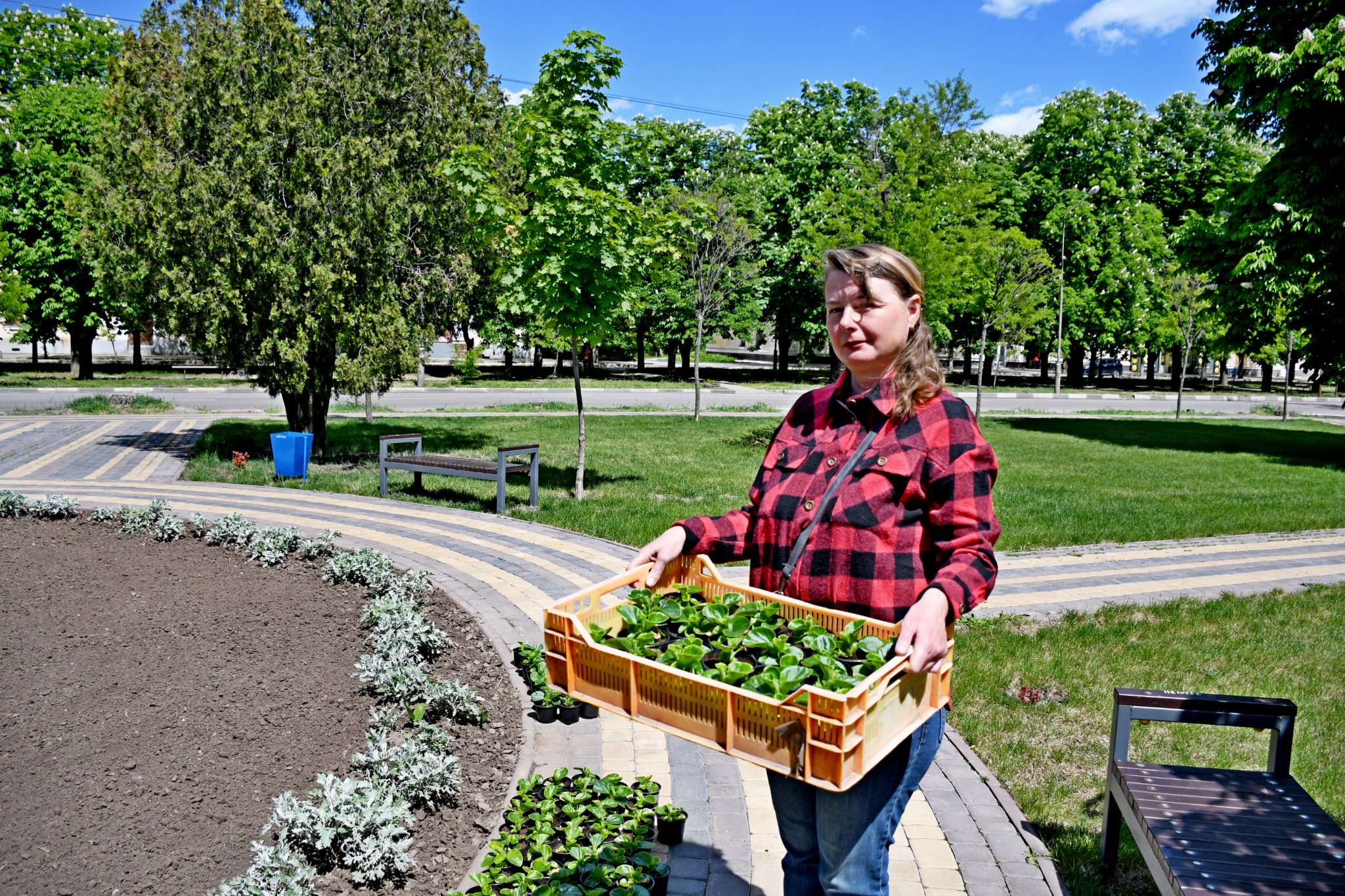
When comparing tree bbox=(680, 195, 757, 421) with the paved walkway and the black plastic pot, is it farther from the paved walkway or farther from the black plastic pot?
the black plastic pot

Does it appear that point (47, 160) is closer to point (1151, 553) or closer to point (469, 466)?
point (469, 466)

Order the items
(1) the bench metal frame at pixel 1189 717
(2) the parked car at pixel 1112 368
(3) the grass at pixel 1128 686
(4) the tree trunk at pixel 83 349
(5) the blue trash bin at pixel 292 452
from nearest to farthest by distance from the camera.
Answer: (1) the bench metal frame at pixel 1189 717 → (3) the grass at pixel 1128 686 → (5) the blue trash bin at pixel 292 452 → (4) the tree trunk at pixel 83 349 → (2) the parked car at pixel 1112 368

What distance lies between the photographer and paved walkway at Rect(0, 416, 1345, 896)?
3.59 m

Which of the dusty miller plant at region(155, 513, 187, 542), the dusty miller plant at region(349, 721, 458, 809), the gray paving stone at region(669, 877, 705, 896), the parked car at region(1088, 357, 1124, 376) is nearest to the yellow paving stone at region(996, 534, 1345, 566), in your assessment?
the gray paving stone at region(669, 877, 705, 896)

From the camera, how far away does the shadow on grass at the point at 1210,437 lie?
18172 millimetres

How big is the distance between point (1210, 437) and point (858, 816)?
23.2 meters

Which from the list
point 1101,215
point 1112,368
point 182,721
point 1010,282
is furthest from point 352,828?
point 1112,368

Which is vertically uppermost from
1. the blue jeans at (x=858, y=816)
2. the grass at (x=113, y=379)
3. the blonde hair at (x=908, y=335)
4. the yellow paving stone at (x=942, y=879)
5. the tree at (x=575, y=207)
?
the tree at (x=575, y=207)

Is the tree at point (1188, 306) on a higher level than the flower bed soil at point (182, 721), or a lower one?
higher

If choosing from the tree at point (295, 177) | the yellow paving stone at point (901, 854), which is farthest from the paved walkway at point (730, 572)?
the tree at point (295, 177)

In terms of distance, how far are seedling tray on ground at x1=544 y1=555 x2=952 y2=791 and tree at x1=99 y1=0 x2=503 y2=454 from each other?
11.4 m

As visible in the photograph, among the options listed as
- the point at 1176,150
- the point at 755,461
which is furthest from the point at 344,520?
the point at 1176,150

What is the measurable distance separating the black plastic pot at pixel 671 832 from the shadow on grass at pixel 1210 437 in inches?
694

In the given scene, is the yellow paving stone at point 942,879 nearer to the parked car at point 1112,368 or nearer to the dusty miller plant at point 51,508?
the dusty miller plant at point 51,508
